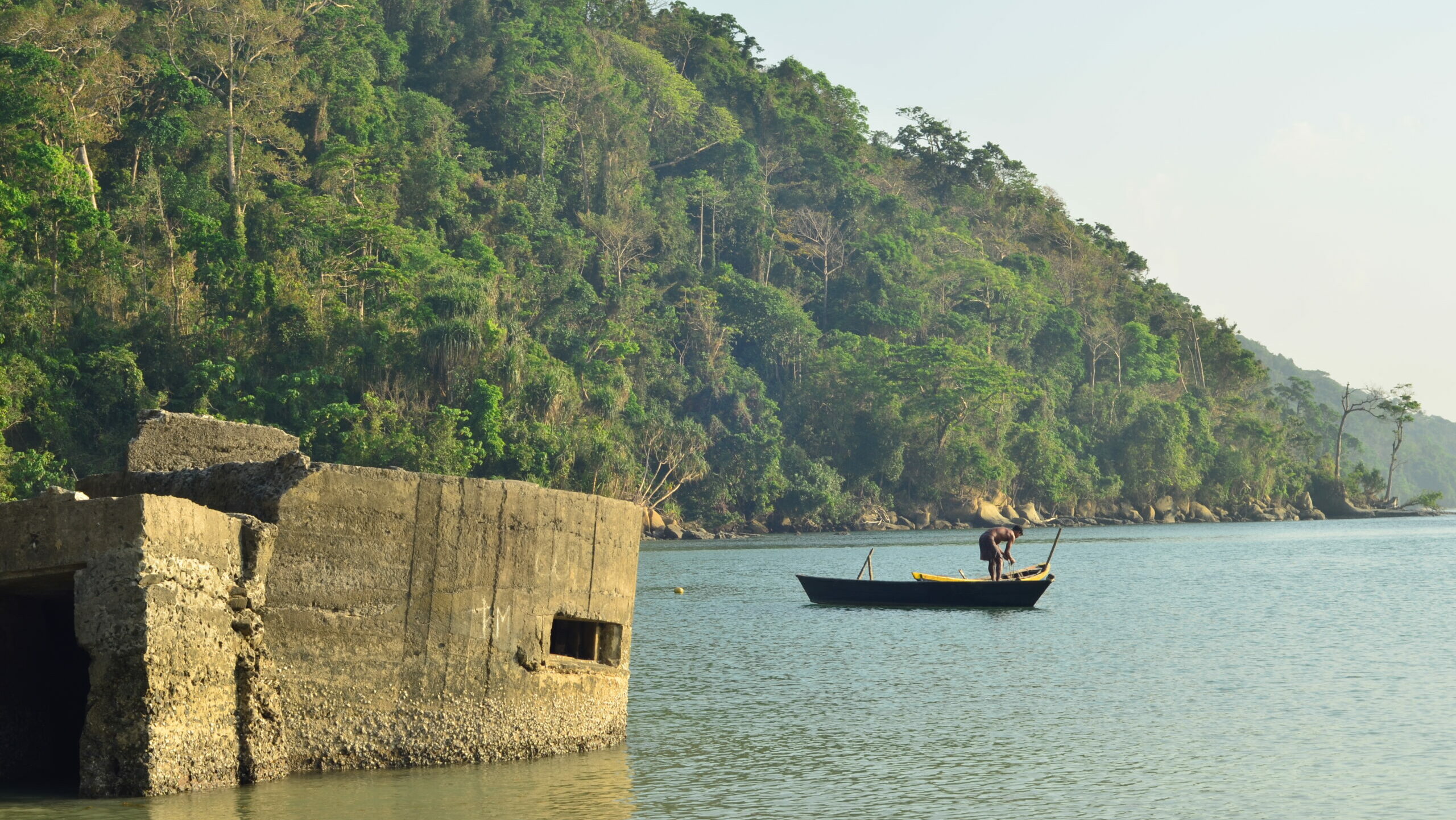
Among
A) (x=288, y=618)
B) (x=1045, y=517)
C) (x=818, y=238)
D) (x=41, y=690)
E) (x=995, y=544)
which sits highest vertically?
(x=818, y=238)

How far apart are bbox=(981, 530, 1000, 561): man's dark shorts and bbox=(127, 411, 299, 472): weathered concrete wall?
61.2ft

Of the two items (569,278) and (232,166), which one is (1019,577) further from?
(569,278)

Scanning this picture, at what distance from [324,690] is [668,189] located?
7957cm

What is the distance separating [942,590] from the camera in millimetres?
27125

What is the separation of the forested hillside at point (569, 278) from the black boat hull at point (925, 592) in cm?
2166

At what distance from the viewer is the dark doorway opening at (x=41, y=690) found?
989 cm

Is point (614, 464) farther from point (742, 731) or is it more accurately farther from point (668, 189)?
point (742, 731)

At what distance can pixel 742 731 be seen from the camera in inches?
540

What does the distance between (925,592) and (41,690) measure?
64.2 feet

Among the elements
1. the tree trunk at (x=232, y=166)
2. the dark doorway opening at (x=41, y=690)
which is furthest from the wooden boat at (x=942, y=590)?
the tree trunk at (x=232, y=166)

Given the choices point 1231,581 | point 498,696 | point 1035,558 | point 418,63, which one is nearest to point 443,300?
point 1035,558

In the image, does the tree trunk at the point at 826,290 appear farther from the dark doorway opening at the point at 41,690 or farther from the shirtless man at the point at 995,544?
the dark doorway opening at the point at 41,690

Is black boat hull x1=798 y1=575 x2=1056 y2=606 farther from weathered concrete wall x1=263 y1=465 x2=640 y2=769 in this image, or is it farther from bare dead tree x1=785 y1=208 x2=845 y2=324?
bare dead tree x1=785 y1=208 x2=845 y2=324

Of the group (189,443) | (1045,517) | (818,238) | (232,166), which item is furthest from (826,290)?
(189,443)
